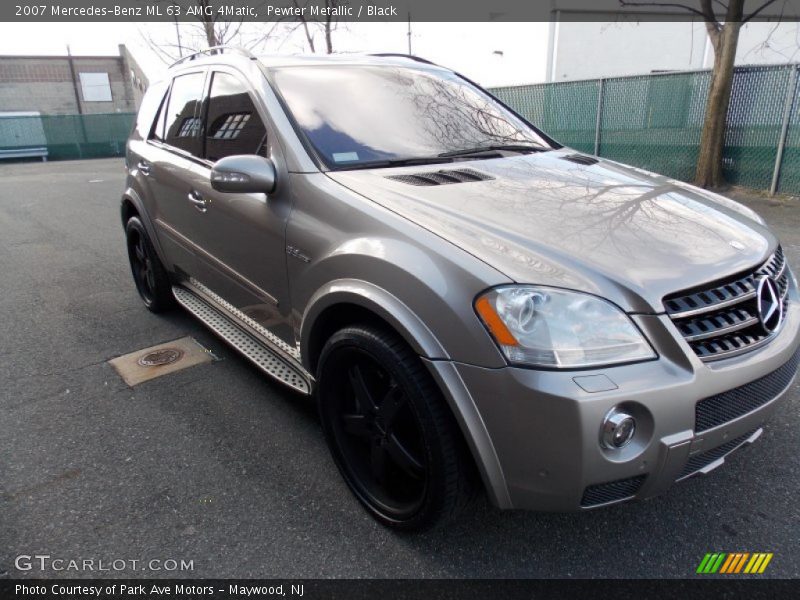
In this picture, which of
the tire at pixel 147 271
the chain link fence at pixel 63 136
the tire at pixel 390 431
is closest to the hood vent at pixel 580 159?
the tire at pixel 390 431

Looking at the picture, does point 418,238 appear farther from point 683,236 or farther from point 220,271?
point 220,271

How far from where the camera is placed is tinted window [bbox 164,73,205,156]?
353 cm

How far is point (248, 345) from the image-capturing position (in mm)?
3148

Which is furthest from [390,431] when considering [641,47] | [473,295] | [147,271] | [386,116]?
[641,47]

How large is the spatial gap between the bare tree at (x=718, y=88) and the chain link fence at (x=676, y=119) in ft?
0.85

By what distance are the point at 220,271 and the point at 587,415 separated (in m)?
2.30

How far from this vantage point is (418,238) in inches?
76.8

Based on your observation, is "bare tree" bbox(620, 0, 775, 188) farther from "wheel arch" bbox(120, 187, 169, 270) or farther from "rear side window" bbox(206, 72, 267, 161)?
"wheel arch" bbox(120, 187, 169, 270)

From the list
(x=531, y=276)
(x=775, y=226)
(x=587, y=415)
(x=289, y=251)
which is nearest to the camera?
(x=587, y=415)

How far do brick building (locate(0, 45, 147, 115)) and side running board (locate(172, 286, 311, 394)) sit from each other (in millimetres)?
47109

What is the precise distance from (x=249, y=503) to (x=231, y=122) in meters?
1.97

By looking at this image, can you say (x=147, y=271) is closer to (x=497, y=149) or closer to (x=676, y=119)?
(x=497, y=149)

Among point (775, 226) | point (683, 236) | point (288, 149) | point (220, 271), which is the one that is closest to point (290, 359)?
point (220, 271)

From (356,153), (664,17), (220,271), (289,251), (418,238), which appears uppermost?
(664,17)
